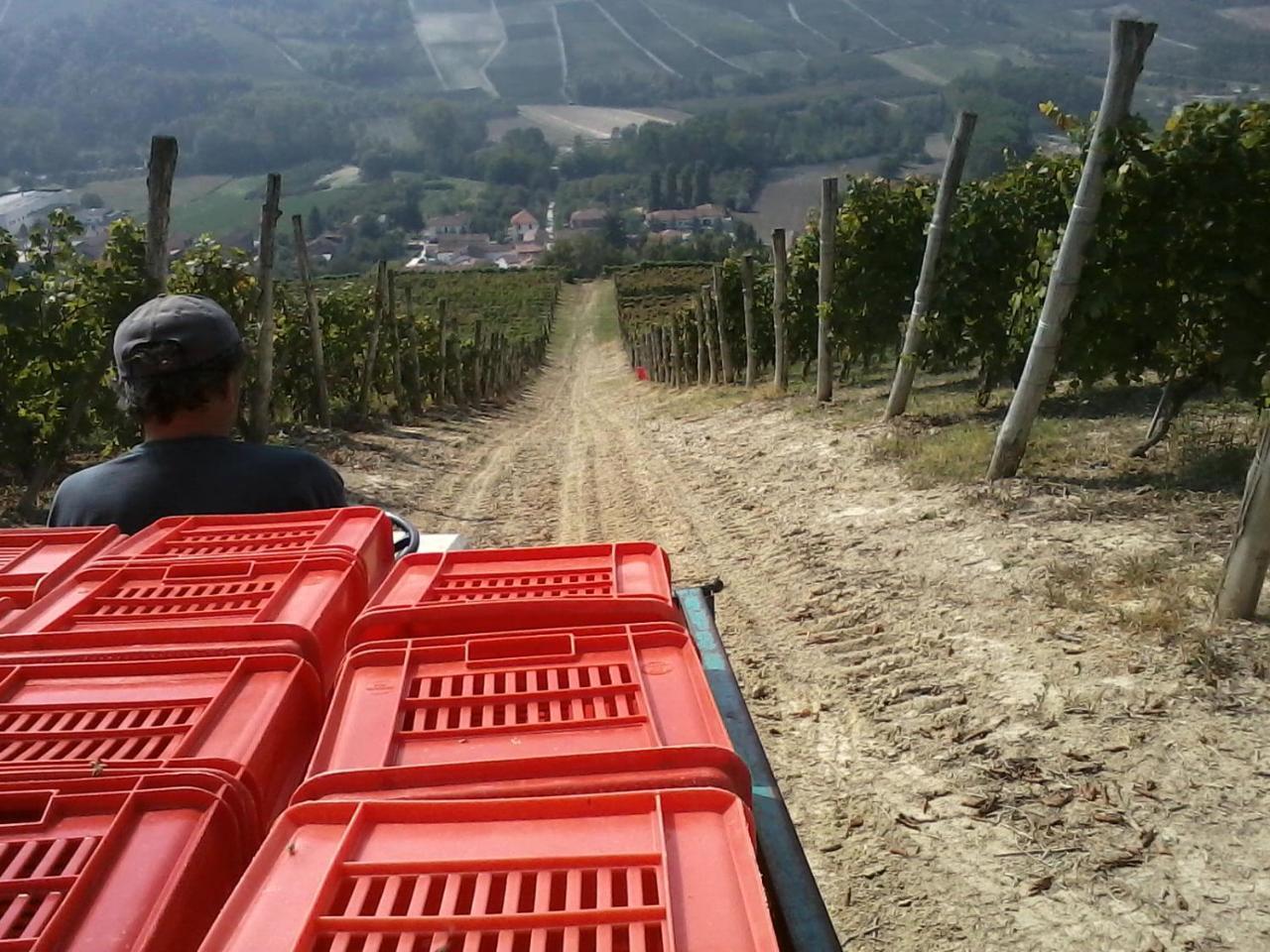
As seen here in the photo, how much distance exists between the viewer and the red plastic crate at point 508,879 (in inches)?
47.0

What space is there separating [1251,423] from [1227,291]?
4.37 feet

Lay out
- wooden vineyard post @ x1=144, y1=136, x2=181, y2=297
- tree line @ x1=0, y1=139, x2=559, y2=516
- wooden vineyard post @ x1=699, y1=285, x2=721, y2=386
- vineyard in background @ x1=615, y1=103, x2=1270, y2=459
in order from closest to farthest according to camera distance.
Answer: vineyard in background @ x1=615, y1=103, x2=1270, y2=459 < wooden vineyard post @ x1=144, y1=136, x2=181, y2=297 < tree line @ x1=0, y1=139, x2=559, y2=516 < wooden vineyard post @ x1=699, y1=285, x2=721, y2=386

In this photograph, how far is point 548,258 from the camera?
9725 cm

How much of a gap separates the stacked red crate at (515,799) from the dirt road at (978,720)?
6.07 feet

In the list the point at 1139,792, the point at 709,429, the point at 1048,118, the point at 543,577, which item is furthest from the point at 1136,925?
the point at 709,429

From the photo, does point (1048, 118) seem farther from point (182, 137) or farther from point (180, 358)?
point (182, 137)

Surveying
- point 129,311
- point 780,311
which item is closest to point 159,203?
point 129,311

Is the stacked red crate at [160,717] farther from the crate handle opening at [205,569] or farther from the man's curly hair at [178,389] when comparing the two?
the man's curly hair at [178,389]

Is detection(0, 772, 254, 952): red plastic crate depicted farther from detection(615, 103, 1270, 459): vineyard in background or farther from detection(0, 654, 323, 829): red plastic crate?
detection(615, 103, 1270, 459): vineyard in background

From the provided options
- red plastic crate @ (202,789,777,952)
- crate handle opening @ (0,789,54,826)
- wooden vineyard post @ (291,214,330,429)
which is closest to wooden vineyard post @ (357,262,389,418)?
wooden vineyard post @ (291,214,330,429)

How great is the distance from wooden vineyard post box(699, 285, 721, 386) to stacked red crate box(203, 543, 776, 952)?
66.0 feet

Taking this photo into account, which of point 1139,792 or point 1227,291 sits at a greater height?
point 1227,291

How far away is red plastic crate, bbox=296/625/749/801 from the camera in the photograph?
1.50 m

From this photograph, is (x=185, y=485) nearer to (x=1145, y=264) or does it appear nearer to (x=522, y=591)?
(x=522, y=591)
